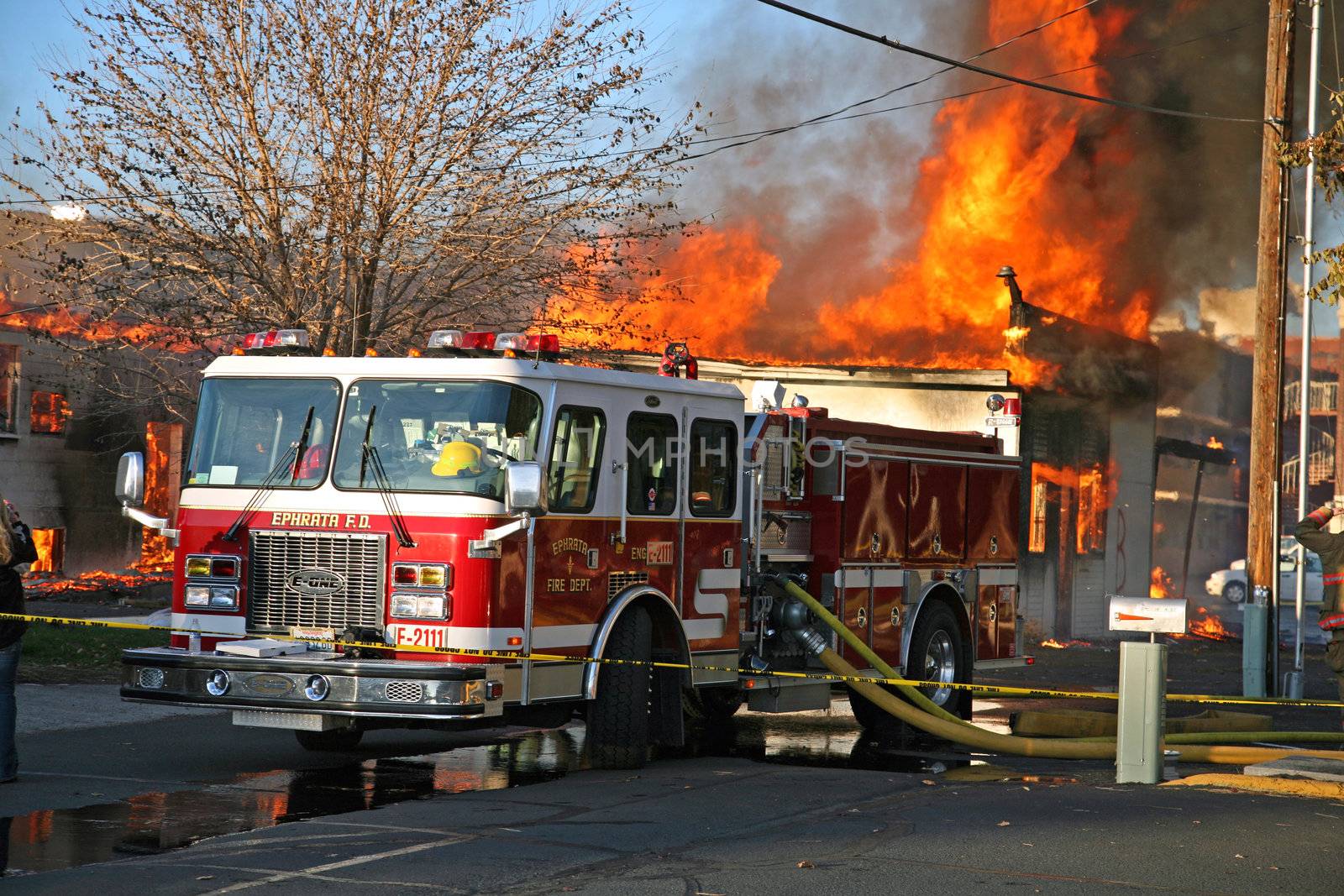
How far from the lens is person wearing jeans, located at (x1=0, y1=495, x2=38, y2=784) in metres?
8.48

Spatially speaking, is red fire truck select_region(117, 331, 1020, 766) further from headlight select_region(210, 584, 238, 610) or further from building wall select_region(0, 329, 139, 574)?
building wall select_region(0, 329, 139, 574)

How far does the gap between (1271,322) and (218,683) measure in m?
12.0

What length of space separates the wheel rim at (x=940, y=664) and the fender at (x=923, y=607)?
0.83 feet

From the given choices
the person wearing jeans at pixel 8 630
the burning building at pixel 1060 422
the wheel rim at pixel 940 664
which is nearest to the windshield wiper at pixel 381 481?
the person wearing jeans at pixel 8 630

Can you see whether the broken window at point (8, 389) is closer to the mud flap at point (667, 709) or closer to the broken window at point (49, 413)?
the broken window at point (49, 413)

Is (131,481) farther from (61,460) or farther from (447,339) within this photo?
(61,460)

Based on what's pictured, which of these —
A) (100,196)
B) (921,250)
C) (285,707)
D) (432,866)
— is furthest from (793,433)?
(921,250)

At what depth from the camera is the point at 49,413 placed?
27.9 metres

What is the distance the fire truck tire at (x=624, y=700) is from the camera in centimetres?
946

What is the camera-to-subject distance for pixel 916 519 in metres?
12.5

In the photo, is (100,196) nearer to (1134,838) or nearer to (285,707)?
(285,707)

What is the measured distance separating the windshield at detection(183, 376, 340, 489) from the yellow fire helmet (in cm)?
74

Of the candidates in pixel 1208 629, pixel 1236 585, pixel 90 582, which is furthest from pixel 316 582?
pixel 1236 585

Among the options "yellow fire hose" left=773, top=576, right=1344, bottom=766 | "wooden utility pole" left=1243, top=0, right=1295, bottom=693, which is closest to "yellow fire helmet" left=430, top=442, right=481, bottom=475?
"yellow fire hose" left=773, top=576, right=1344, bottom=766
